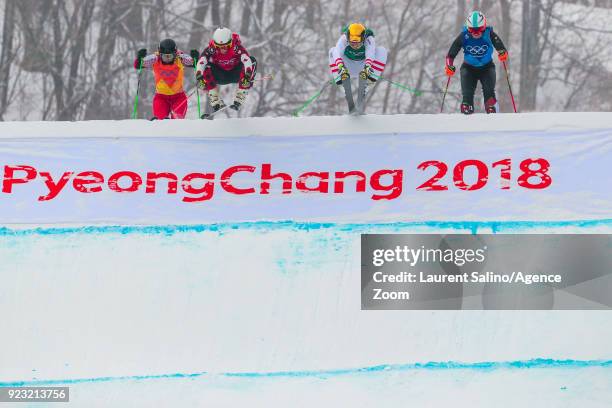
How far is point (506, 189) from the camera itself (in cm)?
849

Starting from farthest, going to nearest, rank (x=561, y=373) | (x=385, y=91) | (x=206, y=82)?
(x=385, y=91) < (x=206, y=82) < (x=561, y=373)

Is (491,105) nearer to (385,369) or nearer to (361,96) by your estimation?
(361,96)

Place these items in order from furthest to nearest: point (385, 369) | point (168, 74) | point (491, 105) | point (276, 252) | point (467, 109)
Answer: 1. point (168, 74)
2. point (491, 105)
3. point (467, 109)
4. point (276, 252)
5. point (385, 369)

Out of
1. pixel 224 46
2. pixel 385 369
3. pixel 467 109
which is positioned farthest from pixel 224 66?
pixel 385 369

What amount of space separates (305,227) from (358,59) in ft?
5.25

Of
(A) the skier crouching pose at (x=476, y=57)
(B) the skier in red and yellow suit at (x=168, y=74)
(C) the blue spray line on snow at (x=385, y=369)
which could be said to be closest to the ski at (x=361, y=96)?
(A) the skier crouching pose at (x=476, y=57)

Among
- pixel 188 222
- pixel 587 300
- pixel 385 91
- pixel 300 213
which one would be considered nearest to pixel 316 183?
pixel 300 213

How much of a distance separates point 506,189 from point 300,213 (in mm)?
1692

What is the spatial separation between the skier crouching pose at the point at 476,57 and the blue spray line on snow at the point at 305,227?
1.10 metres

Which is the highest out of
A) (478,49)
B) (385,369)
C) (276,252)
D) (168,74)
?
(478,49)

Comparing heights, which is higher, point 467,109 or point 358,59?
point 358,59

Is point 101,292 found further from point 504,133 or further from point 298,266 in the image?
point 504,133

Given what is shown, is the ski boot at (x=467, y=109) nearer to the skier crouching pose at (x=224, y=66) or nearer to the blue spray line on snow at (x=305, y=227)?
the blue spray line on snow at (x=305, y=227)

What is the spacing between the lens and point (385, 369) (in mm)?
8344
